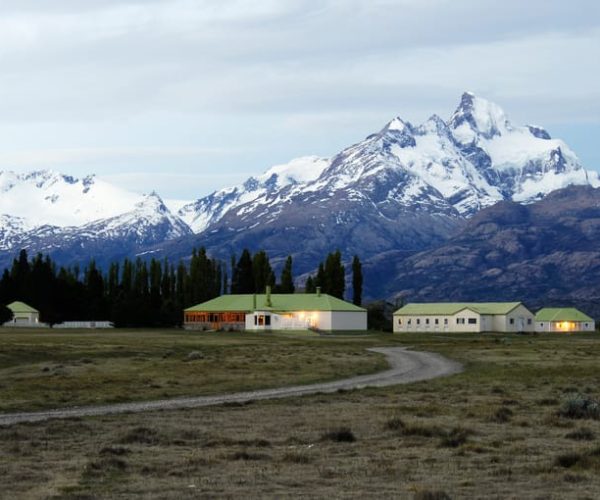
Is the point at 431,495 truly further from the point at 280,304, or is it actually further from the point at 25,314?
the point at 25,314

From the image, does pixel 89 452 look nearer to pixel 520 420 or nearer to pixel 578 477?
pixel 578 477

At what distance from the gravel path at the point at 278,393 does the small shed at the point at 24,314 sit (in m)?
113

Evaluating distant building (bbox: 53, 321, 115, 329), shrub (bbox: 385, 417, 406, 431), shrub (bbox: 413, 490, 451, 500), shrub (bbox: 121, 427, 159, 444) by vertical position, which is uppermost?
distant building (bbox: 53, 321, 115, 329)

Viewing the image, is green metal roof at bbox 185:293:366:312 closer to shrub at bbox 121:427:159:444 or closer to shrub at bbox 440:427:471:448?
shrub at bbox 121:427:159:444

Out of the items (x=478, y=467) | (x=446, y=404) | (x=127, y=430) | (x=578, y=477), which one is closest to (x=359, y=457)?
(x=478, y=467)

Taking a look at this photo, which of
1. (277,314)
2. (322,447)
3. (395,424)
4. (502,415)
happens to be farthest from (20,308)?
(322,447)

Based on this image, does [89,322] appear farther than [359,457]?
Yes

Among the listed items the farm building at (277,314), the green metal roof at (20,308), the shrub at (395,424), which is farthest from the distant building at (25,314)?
the shrub at (395,424)

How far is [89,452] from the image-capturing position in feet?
95.9

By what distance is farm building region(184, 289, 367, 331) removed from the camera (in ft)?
596

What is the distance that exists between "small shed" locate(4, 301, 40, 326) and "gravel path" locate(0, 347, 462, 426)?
113m

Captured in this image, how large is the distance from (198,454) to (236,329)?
158910mm

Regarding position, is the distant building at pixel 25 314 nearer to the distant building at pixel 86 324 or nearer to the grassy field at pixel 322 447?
the distant building at pixel 86 324

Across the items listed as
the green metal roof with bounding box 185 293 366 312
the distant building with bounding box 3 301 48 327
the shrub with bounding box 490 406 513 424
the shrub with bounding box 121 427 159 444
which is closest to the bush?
the shrub with bounding box 490 406 513 424
